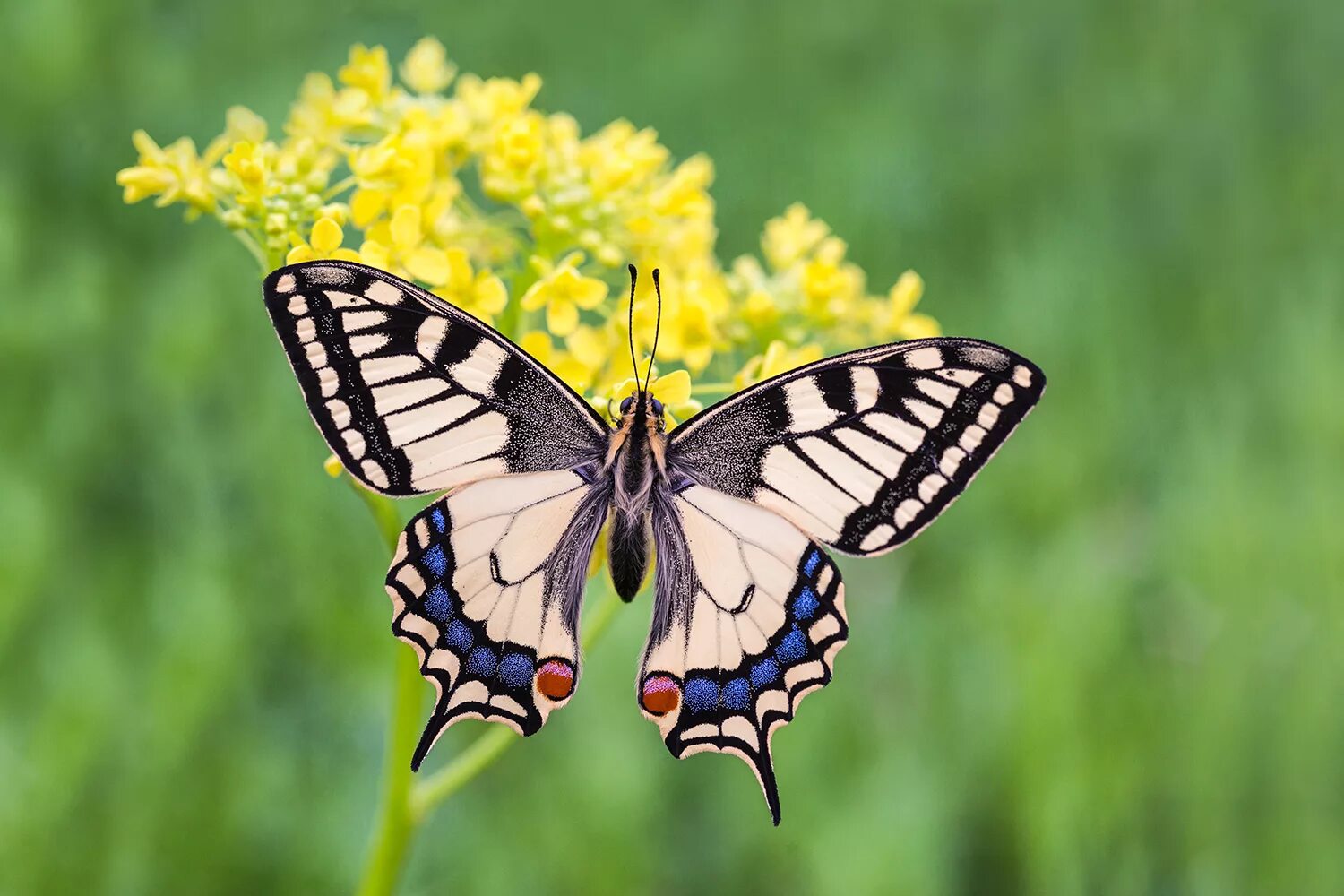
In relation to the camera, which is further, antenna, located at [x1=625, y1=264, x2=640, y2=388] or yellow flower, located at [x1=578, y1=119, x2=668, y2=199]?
yellow flower, located at [x1=578, y1=119, x2=668, y2=199]

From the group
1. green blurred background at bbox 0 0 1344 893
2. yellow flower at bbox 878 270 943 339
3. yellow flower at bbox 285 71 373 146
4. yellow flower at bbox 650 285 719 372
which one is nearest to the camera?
yellow flower at bbox 650 285 719 372

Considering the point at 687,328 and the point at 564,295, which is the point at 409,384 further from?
the point at 687,328

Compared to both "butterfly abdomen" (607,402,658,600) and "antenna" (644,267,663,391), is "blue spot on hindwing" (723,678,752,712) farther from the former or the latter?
"antenna" (644,267,663,391)

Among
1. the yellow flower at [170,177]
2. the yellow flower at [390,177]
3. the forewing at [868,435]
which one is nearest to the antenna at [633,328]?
the forewing at [868,435]

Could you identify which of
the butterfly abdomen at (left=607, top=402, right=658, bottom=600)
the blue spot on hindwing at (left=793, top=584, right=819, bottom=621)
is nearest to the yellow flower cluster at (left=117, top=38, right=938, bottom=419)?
the butterfly abdomen at (left=607, top=402, right=658, bottom=600)

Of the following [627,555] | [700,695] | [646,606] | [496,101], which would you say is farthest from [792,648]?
[646,606]
